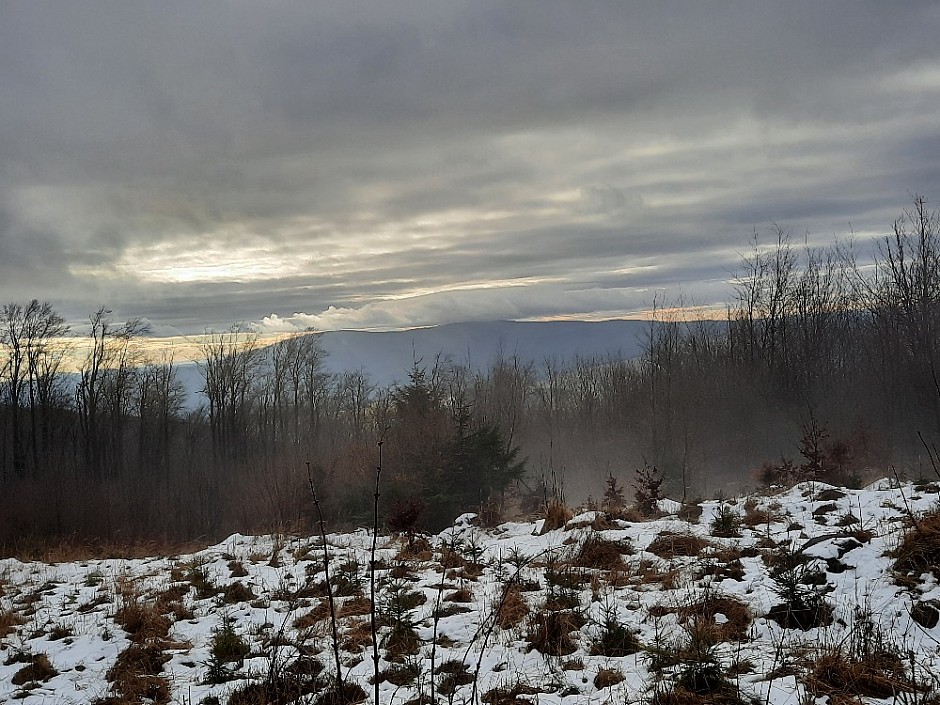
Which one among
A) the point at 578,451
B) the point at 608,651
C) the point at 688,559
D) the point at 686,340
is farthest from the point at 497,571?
the point at 686,340

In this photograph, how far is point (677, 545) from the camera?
841cm

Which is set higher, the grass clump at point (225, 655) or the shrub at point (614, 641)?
the shrub at point (614, 641)

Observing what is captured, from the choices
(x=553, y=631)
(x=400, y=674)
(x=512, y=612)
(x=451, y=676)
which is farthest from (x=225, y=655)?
(x=553, y=631)

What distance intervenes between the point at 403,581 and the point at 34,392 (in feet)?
139

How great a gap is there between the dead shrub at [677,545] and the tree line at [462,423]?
453 centimetres

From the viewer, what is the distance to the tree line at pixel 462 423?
2228 cm

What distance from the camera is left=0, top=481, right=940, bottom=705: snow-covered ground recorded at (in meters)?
5.11

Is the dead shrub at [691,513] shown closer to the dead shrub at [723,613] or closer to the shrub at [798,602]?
the shrub at [798,602]

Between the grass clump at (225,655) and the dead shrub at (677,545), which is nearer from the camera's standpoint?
the grass clump at (225,655)

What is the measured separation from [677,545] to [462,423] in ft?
40.3

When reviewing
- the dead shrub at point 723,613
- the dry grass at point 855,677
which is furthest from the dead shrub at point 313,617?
the dry grass at point 855,677

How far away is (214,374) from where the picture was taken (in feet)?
164

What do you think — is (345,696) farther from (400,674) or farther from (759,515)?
(759,515)

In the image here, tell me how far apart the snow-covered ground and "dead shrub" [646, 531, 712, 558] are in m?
0.04
